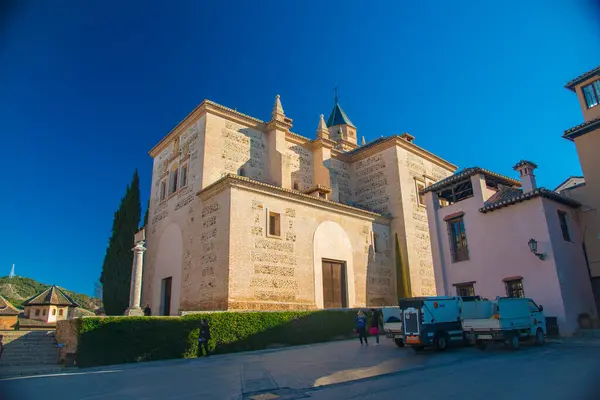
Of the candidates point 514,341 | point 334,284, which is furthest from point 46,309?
point 514,341

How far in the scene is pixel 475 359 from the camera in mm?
9969

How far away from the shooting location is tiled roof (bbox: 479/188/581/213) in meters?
14.8

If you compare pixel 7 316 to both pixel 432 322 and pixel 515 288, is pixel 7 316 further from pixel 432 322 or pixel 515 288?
pixel 515 288

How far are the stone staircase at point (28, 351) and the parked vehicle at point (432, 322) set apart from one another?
1129cm

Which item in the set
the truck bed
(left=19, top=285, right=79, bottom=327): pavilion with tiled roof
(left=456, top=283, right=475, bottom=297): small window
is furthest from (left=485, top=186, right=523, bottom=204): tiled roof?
(left=19, top=285, right=79, bottom=327): pavilion with tiled roof

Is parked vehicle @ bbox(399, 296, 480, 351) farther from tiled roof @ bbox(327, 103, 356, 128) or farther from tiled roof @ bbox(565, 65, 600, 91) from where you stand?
tiled roof @ bbox(327, 103, 356, 128)

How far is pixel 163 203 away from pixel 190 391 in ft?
61.7

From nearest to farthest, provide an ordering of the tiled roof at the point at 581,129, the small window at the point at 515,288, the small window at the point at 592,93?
the small window at the point at 515,288 < the tiled roof at the point at 581,129 < the small window at the point at 592,93

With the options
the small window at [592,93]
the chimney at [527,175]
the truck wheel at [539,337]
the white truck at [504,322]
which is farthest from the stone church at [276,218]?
the small window at [592,93]

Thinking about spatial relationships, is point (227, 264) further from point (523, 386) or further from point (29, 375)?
point (523, 386)

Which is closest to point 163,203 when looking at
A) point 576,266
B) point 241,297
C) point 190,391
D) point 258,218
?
point 258,218

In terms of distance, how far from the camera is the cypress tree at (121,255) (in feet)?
81.9

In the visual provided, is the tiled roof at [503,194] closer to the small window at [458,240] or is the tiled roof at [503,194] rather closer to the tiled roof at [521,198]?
the tiled roof at [521,198]

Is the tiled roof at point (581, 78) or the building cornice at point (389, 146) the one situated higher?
the building cornice at point (389, 146)
